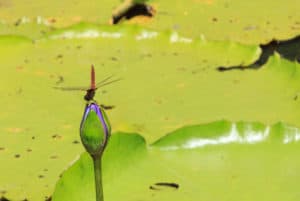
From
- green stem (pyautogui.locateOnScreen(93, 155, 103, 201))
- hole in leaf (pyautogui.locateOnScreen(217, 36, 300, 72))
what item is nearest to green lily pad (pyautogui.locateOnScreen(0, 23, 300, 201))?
hole in leaf (pyautogui.locateOnScreen(217, 36, 300, 72))

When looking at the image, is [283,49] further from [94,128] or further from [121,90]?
[94,128]

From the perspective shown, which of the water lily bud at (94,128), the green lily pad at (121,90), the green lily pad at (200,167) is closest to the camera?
the water lily bud at (94,128)

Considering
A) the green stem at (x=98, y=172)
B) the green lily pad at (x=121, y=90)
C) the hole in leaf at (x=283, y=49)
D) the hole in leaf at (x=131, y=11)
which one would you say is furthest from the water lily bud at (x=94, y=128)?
the hole in leaf at (x=131, y=11)

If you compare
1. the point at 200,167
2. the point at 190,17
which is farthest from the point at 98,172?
the point at 190,17

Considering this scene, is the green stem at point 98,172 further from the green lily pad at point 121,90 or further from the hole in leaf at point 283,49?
the hole in leaf at point 283,49

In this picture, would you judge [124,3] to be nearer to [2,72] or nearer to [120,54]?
[120,54]

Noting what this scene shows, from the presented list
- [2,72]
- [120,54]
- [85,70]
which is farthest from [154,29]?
[2,72]
